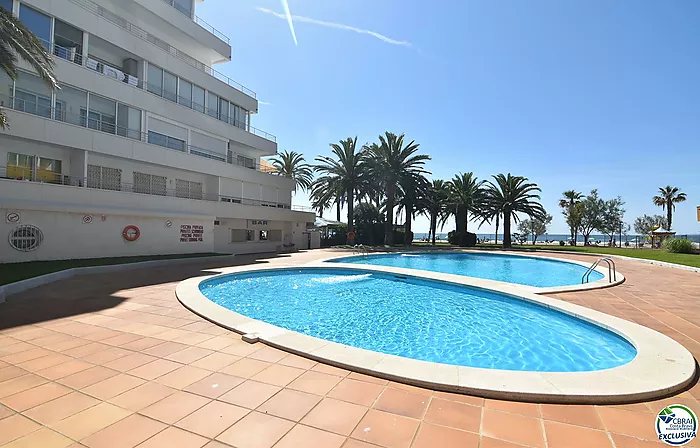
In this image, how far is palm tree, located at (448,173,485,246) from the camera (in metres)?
37.9

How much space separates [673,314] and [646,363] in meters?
4.43

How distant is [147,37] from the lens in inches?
882

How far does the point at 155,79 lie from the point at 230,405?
78.3 ft

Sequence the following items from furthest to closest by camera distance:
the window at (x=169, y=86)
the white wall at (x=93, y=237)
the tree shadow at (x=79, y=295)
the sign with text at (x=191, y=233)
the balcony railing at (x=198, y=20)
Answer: the balcony railing at (x=198, y=20) → the window at (x=169, y=86) → the sign with text at (x=191, y=233) → the white wall at (x=93, y=237) → the tree shadow at (x=79, y=295)

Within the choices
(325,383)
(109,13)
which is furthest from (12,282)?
(109,13)

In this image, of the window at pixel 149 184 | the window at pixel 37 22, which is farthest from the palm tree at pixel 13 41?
the window at pixel 149 184

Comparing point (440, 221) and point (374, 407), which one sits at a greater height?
point (440, 221)

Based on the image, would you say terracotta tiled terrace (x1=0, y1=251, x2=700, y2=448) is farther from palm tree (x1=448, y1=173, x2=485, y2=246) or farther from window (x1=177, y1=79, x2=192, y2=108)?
palm tree (x1=448, y1=173, x2=485, y2=246)

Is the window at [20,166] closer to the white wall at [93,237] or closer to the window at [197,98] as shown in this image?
the white wall at [93,237]

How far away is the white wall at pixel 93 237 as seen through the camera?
14609 millimetres

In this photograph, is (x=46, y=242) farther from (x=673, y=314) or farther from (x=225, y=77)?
(x=673, y=314)

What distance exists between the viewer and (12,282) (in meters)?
9.00

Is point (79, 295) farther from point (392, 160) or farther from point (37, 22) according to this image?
point (392, 160)

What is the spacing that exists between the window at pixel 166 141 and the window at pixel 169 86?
8.95 ft
